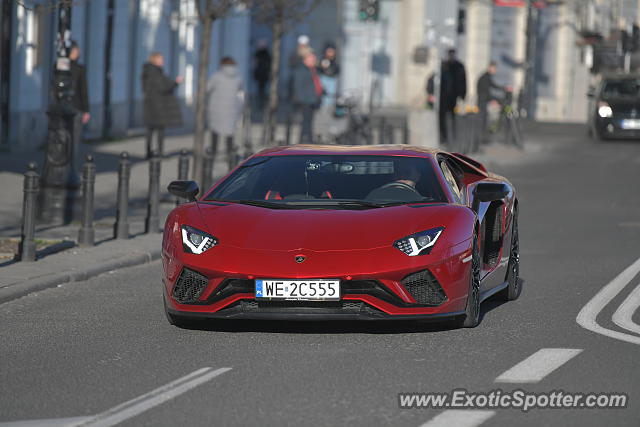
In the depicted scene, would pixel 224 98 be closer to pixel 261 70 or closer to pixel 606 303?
pixel 606 303

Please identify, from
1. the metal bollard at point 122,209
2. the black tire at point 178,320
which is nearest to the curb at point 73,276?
the metal bollard at point 122,209

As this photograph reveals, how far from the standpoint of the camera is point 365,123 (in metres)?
35.9

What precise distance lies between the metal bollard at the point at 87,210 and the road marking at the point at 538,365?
702 cm

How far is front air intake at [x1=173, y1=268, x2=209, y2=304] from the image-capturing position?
10117 millimetres

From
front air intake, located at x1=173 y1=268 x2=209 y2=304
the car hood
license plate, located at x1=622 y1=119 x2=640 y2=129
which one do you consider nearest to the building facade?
license plate, located at x1=622 y1=119 x2=640 y2=129

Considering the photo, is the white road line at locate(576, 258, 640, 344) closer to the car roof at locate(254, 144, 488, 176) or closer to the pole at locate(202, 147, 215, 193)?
the car roof at locate(254, 144, 488, 176)

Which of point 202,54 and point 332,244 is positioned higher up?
point 202,54

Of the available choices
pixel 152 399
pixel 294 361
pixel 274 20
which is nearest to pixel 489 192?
pixel 294 361

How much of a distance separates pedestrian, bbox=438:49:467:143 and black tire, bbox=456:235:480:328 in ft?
82.7

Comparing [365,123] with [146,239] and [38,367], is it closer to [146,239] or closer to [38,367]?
[146,239]

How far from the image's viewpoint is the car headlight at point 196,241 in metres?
10.2

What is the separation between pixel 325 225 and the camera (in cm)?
1023

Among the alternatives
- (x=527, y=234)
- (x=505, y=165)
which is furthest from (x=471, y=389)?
(x=505, y=165)

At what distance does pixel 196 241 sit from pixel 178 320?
61cm
